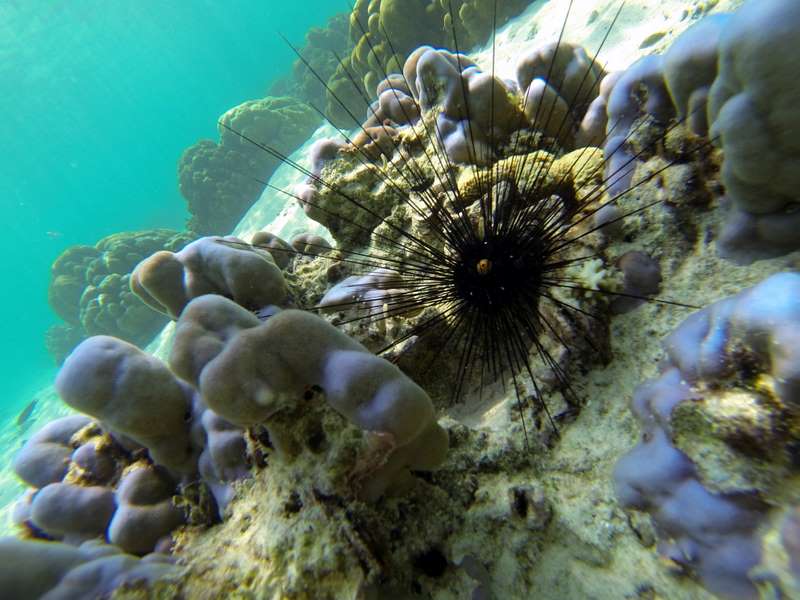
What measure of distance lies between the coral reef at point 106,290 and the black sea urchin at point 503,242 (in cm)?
1470

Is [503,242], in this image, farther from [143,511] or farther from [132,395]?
[143,511]

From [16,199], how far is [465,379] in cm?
10018

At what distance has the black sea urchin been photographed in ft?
7.43

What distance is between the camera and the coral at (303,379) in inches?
61.1

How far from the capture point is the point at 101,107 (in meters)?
78.9

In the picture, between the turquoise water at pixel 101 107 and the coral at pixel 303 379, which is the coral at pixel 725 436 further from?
the turquoise water at pixel 101 107

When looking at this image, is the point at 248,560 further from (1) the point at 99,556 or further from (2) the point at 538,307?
(2) the point at 538,307

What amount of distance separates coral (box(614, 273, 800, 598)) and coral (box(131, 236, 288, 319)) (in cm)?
228

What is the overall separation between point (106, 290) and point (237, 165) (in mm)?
7406

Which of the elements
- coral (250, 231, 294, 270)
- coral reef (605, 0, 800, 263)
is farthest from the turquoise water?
coral reef (605, 0, 800, 263)

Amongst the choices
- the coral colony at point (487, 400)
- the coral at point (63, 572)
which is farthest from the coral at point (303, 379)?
the coral at point (63, 572)

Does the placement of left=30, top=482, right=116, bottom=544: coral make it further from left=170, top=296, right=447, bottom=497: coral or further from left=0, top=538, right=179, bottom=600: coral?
left=170, top=296, right=447, bottom=497: coral

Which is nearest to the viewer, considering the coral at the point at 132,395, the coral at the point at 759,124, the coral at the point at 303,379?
the coral at the point at 759,124

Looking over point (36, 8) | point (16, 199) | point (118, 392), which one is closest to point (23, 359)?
point (36, 8)
